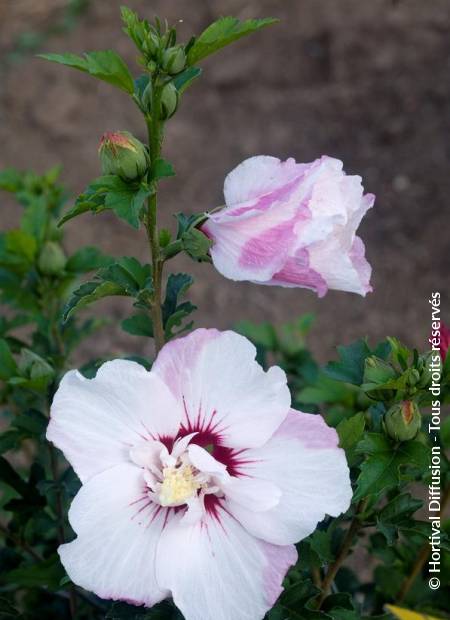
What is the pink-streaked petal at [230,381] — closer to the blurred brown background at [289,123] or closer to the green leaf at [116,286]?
the green leaf at [116,286]

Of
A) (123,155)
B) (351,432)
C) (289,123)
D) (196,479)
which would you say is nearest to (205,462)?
(196,479)

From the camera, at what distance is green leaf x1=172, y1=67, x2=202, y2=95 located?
888 millimetres

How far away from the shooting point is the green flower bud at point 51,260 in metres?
1.41

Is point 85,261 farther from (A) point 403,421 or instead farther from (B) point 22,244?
(A) point 403,421

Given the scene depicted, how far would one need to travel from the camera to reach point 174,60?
0.82 m

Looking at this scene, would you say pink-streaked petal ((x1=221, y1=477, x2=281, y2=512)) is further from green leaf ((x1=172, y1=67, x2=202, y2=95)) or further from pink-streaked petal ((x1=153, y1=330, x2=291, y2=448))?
green leaf ((x1=172, y1=67, x2=202, y2=95))

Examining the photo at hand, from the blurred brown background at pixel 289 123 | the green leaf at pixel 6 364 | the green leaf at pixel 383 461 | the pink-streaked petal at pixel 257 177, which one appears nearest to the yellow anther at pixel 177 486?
the green leaf at pixel 383 461

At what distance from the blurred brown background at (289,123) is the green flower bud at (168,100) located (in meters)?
1.98

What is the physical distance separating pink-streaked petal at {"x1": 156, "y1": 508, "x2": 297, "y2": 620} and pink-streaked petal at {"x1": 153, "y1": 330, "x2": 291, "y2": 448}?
101 millimetres

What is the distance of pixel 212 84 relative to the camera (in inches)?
142

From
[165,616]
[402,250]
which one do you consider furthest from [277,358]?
[402,250]

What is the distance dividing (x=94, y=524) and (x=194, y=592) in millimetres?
112

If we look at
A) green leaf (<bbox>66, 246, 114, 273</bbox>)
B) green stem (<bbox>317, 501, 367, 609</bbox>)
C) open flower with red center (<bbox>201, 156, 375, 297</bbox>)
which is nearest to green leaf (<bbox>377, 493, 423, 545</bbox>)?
green stem (<bbox>317, 501, 367, 609</bbox>)

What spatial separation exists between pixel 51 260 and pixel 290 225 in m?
0.69
